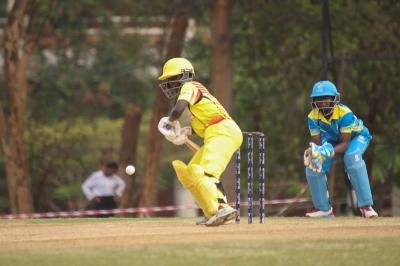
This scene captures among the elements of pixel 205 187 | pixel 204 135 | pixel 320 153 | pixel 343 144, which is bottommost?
pixel 205 187

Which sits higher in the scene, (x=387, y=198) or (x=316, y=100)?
(x=316, y=100)

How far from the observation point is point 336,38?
21.9 metres

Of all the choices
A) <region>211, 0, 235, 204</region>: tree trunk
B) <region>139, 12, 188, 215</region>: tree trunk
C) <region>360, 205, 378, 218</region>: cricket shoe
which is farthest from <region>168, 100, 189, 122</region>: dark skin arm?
<region>139, 12, 188, 215</region>: tree trunk

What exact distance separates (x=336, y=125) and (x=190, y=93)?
9.06 feet

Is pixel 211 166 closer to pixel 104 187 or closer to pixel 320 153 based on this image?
pixel 320 153

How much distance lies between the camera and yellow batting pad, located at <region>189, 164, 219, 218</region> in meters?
10.7

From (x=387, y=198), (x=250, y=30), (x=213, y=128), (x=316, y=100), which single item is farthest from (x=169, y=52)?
(x=213, y=128)

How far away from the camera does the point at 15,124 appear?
76.3 feet

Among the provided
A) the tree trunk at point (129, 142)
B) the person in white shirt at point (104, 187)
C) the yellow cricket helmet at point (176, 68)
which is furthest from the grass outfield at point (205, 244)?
the tree trunk at point (129, 142)

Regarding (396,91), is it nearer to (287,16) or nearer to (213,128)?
(287,16)

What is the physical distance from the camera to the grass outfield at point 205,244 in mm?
8477

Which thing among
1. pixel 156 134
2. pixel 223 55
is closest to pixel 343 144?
pixel 223 55

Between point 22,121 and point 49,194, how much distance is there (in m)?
3.63

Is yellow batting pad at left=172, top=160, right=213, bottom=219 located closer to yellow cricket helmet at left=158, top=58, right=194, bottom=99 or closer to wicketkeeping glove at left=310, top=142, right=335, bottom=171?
yellow cricket helmet at left=158, top=58, right=194, bottom=99
